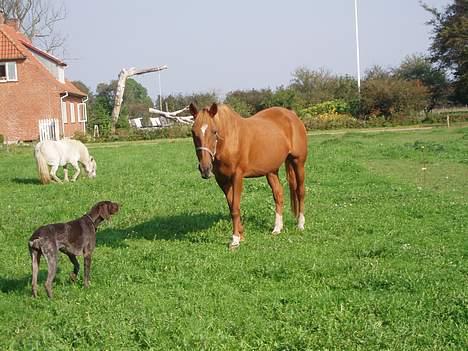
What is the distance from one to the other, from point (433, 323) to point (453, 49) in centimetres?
5106

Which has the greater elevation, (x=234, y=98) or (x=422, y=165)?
(x=234, y=98)

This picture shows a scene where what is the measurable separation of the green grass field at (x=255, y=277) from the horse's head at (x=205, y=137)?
120 centimetres

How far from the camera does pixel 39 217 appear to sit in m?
11.3

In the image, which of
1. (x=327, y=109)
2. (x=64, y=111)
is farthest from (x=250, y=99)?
(x=64, y=111)

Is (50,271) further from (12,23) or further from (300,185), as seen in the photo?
(12,23)

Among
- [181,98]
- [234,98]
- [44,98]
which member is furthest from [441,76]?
[44,98]

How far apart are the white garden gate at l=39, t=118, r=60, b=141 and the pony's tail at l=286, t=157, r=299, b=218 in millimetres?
35324

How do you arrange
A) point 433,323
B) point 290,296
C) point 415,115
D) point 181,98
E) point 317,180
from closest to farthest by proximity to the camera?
point 433,323 → point 290,296 → point 317,180 → point 415,115 → point 181,98

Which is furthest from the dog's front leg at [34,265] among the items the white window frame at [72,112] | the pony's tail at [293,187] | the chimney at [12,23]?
the chimney at [12,23]

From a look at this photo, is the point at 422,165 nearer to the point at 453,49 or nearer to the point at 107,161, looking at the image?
the point at 107,161

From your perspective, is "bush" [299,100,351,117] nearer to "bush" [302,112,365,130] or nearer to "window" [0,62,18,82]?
"bush" [302,112,365,130]

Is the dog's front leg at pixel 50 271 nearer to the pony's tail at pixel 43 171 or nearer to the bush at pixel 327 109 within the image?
the pony's tail at pixel 43 171

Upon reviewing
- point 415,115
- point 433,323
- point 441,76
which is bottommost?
point 433,323

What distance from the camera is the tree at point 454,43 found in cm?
4984
